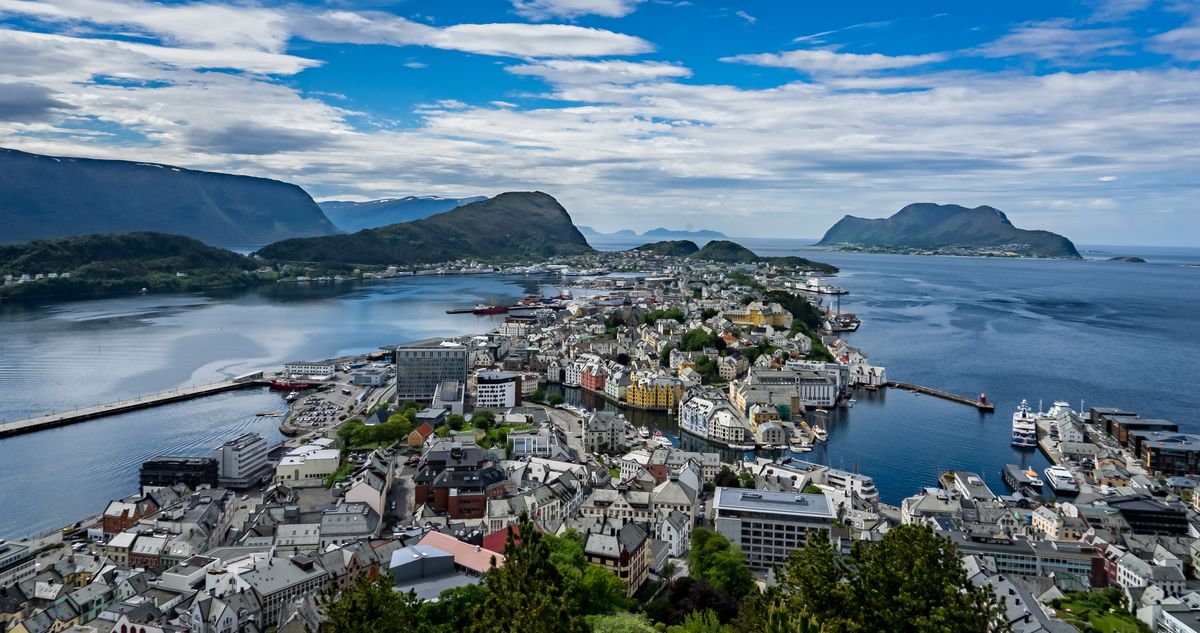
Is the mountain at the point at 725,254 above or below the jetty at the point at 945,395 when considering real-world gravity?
above

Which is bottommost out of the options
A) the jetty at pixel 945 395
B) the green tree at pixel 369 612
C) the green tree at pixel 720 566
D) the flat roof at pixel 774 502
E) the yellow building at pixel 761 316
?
the jetty at pixel 945 395

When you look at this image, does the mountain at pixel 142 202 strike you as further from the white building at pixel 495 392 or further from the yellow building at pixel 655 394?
the yellow building at pixel 655 394

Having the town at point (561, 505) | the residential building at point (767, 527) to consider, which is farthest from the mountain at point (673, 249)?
the residential building at point (767, 527)

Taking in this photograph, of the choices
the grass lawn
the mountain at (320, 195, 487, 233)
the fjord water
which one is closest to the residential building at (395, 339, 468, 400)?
the fjord water

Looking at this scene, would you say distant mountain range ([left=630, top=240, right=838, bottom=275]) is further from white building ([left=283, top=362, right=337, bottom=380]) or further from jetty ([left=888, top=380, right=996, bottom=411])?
white building ([left=283, top=362, right=337, bottom=380])

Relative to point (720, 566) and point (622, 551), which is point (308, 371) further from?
point (720, 566)

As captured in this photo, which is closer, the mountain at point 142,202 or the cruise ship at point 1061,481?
the cruise ship at point 1061,481

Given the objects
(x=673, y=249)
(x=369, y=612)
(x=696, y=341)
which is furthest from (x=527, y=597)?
(x=673, y=249)
